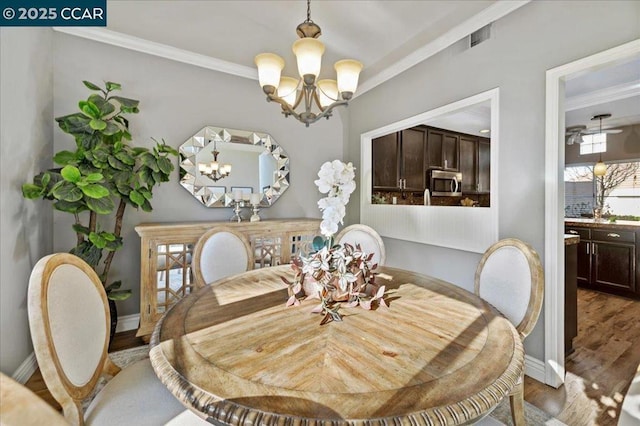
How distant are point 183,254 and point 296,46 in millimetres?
1986

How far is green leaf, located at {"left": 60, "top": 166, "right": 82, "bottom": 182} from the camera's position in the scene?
1955mm

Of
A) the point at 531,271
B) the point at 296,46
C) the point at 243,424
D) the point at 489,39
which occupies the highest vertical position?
the point at 489,39

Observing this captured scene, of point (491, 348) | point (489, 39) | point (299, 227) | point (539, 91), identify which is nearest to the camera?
point (491, 348)

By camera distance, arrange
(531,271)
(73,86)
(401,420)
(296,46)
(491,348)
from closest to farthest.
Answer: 1. (401,420)
2. (491,348)
3. (531,271)
4. (296,46)
5. (73,86)

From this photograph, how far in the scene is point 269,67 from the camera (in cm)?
183

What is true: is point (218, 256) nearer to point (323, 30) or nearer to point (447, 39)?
point (323, 30)

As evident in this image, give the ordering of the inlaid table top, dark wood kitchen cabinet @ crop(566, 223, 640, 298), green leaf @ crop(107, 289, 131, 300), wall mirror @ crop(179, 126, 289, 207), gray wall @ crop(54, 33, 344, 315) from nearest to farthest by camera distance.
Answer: the inlaid table top
green leaf @ crop(107, 289, 131, 300)
gray wall @ crop(54, 33, 344, 315)
wall mirror @ crop(179, 126, 289, 207)
dark wood kitchen cabinet @ crop(566, 223, 640, 298)

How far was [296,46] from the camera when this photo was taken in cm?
174

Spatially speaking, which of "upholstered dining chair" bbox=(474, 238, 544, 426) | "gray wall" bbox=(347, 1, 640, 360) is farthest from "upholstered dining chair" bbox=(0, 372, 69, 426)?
"gray wall" bbox=(347, 1, 640, 360)

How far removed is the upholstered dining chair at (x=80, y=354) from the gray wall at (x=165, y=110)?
1879 millimetres

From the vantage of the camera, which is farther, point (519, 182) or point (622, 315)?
point (622, 315)

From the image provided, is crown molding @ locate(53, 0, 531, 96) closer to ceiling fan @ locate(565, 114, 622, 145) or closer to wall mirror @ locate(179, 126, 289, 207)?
wall mirror @ locate(179, 126, 289, 207)

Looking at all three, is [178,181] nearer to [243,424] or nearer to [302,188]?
[302,188]

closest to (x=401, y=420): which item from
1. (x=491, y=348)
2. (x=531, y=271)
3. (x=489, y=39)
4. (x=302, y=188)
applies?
(x=491, y=348)
